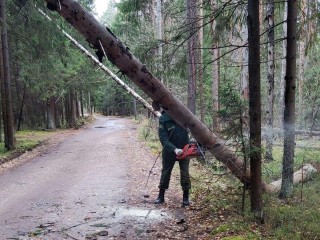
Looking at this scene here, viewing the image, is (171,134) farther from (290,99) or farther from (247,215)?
(290,99)

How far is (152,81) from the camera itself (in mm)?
6117

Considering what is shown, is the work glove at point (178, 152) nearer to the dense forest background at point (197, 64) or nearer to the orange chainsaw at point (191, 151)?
the orange chainsaw at point (191, 151)

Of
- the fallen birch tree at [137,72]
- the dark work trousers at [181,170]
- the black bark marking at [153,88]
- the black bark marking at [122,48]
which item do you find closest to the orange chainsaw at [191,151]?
the fallen birch tree at [137,72]

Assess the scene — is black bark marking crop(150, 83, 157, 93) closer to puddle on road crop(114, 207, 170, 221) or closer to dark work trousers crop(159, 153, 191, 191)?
dark work trousers crop(159, 153, 191, 191)

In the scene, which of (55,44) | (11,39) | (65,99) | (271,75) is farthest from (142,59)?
(65,99)

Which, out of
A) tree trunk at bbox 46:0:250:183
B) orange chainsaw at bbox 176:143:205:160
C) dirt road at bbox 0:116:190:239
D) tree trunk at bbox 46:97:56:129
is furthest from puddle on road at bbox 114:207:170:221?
tree trunk at bbox 46:97:56:129

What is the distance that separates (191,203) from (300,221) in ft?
8.18

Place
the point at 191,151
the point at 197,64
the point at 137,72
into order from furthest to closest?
the point at 197,64
the point at 191,151
the point at 137,72

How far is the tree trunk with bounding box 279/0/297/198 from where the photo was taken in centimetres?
661

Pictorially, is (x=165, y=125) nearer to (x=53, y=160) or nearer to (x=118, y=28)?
(x=53, y=160)

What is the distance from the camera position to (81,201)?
26.4 feet

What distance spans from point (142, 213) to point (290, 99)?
3.59 m

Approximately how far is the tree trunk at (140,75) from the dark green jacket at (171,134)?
512 millimetres

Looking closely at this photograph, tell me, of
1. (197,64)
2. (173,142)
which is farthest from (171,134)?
(197,64)
